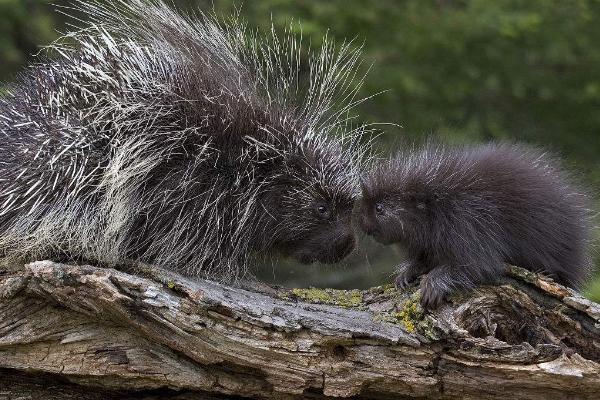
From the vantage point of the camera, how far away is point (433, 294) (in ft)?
8.91

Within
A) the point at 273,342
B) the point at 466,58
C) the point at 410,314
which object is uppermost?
the point at 466,58

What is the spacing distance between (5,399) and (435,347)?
1.43 metres

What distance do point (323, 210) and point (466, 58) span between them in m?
2.19

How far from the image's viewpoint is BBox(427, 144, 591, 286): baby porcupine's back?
2848 millimetres

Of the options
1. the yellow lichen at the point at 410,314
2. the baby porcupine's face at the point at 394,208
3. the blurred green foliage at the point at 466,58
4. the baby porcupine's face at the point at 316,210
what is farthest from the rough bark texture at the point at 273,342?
the blurred green foliage at the point at 466,58

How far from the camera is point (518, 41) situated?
5.15 meters

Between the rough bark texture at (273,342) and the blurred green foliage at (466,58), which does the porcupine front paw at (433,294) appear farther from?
the blurred green foliage at (466,58)

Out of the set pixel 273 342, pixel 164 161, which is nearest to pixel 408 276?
pixel 273 342

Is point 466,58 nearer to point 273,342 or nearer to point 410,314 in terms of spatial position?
point 410,314

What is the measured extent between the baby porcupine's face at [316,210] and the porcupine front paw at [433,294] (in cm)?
62

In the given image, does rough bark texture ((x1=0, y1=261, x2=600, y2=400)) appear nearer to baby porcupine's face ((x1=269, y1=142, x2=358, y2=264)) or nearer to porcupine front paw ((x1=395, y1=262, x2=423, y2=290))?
porcupine front paw ((x1=395, y1=262, x2=423, y2=290))

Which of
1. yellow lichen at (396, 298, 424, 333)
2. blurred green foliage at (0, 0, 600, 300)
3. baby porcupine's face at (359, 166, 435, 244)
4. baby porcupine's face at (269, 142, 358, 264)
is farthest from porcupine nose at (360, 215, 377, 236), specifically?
blurred green foliage at (0, 0, 600, 300)

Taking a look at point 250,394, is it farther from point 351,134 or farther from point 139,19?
point 139,19

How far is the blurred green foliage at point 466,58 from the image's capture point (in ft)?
16.2
